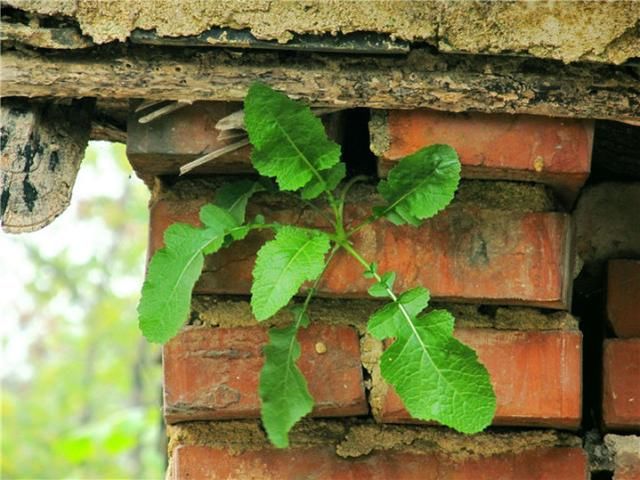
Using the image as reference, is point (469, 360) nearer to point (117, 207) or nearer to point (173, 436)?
point (173, 436)

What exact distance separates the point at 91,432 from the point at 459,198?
4.60m

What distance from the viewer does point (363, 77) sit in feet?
3.65

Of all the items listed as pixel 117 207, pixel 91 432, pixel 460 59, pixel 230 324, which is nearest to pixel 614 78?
pixel 460 59

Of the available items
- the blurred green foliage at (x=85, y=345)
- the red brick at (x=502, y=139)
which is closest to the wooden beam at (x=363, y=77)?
the red brick at (x=502, y=139)

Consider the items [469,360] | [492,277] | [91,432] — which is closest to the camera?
[469,360]

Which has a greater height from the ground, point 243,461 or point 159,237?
point 159,237

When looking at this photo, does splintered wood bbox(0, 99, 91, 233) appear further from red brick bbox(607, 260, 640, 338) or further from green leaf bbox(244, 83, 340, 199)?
red brick bbox(607, 260, 640, 338)

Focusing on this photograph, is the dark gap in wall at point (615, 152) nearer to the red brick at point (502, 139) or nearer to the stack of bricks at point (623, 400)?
the red brick at point (502, 139)

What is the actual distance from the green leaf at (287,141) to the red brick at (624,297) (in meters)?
0.42

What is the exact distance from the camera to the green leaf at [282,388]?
1.08m

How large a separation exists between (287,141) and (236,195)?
0.11 metres

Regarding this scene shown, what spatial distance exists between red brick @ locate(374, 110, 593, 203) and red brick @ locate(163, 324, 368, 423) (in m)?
0.25

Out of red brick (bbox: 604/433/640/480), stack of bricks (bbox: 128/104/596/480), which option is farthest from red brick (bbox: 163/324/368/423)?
red brick (bbox: 604/433/640/480)

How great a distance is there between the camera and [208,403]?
119 cm
